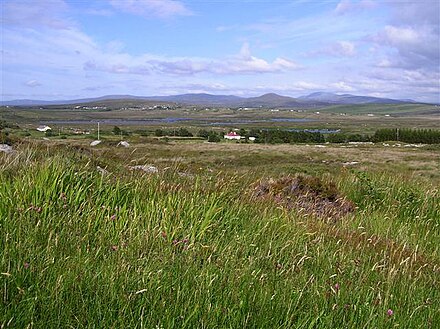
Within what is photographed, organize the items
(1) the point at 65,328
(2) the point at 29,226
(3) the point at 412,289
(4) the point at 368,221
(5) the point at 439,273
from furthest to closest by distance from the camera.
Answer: (4) the point at 368,221 → (5) the point at 439,273 → (3) the point at 412,289 → (2) the point at 29,226 → (1) the point at 65,328

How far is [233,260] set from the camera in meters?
3.70

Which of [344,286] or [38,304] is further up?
[38,304]

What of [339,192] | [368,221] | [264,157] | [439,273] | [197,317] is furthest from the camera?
[264,157]

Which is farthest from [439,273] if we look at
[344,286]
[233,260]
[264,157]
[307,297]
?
[264,157]

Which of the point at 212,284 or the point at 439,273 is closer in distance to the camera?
the point at 212,284

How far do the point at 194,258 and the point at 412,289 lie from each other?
204 centimetres

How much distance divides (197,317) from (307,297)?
1.00 meters

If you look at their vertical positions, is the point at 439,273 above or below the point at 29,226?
below

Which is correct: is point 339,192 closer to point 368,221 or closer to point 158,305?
point 368,221

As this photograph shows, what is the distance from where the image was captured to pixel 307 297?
3.39 metres

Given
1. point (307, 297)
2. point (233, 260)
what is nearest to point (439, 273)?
point (307, 297)

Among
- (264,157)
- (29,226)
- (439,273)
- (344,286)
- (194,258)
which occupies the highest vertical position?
(29,226)

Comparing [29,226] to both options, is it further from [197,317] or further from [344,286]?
[344,286]

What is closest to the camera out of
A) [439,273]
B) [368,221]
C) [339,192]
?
[439,273]
